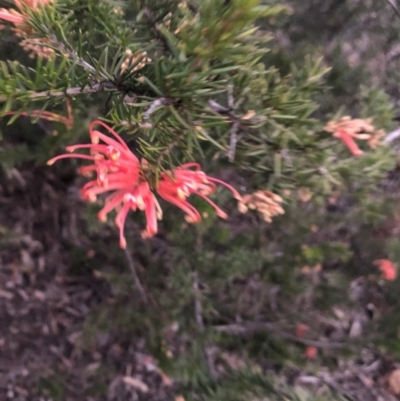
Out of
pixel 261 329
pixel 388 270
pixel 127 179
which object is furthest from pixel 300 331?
pixel 127 179

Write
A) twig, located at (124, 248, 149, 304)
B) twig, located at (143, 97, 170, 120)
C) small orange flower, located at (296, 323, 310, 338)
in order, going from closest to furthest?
twig, located at (143, 97, 170, 120) < twig, located at (124, 248, 149, 304) < small orange flower, located at (296, 323, 310, 338)

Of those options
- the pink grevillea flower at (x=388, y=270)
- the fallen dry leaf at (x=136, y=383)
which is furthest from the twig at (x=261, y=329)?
the fallen dry leaf at (x=136, y=383)

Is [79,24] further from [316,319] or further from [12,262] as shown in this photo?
[316,319]

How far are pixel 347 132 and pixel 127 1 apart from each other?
0.34 metres

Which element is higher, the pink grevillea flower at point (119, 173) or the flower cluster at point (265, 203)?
the pink grevillea flower at point (119, 173)

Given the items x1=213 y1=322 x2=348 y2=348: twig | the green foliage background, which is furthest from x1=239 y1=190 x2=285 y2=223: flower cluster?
x1=213 y1=322 x2=348 y2=348: twig

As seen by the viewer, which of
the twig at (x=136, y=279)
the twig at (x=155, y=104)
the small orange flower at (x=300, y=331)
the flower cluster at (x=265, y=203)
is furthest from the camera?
the small orange flower at (x=300, y=331)

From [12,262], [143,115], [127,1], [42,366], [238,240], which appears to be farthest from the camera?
[12,262]

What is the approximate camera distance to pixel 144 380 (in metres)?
1.58

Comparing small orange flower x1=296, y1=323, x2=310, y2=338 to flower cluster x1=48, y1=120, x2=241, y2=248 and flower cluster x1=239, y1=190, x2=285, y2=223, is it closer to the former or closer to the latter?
flower cluster x1=239, y1=190, x2=285, y2=223

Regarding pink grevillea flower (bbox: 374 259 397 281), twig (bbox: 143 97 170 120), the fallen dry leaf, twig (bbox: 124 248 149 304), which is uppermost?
twig (bbox: 143 97 170 120)

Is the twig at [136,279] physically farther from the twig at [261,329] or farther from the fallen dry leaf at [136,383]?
the fallen dry leaf at [136,383]

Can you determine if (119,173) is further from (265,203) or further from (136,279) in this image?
(136,279)

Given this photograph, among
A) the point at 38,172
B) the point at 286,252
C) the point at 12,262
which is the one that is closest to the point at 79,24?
the point at 286,252
